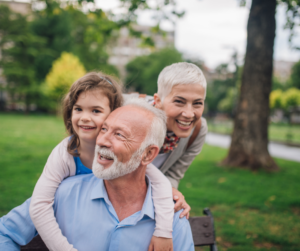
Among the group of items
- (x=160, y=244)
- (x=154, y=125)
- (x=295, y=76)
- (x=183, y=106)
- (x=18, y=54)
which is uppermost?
(x=18, y=54)

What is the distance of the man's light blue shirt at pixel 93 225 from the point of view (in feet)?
6.13

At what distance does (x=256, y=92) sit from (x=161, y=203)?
22.8 ft

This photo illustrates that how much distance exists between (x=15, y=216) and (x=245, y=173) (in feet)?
23.2

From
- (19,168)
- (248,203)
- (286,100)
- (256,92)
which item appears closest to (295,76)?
(286,100)

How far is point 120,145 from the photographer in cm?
187

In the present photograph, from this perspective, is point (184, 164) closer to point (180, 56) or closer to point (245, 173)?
point (245, 173)

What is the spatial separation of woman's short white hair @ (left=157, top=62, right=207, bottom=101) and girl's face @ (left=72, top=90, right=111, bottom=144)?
1.73 feet

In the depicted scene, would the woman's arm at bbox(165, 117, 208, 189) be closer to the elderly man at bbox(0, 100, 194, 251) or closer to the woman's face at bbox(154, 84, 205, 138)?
the woman's face at bbox(154, 84, 205, 138)

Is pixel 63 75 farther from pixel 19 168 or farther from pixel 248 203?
pixel 248 203

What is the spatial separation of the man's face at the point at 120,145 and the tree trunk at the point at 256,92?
6.88m

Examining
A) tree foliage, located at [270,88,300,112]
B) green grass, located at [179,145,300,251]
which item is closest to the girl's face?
green grass, located at [179,145,300,251]

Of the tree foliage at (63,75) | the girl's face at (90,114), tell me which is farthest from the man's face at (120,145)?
the tree foliage at (63,75)

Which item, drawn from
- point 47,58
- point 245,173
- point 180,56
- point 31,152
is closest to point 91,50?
point 47,58

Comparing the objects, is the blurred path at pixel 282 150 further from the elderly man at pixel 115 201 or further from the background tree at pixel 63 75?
the background tree at pixel 63 75
